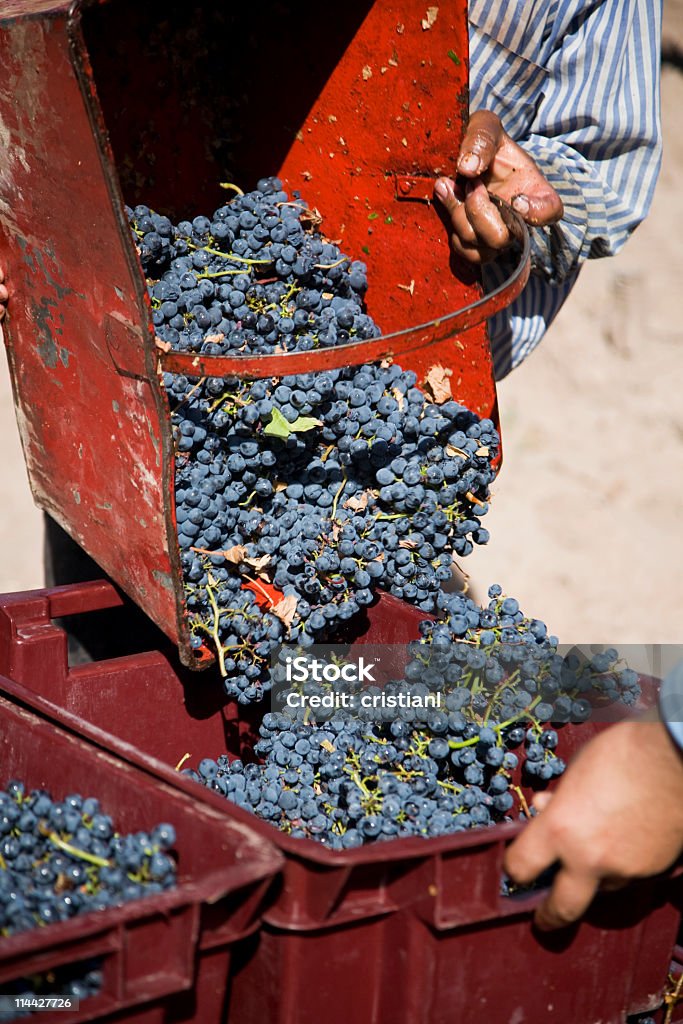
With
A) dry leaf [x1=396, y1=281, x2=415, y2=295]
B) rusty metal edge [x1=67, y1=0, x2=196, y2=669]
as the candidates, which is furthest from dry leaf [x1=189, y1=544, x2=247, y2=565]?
dry leaf [x1=396, y1=281, x2=415, y2=295]

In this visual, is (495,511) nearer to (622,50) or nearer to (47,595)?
(622,50)

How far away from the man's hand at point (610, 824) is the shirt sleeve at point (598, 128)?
1487 millimetres

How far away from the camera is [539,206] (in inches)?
77.7

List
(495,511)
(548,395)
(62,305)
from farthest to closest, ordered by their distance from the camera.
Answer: (548,395) < (495,511) < (62,305)

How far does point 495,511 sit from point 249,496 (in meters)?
2.29

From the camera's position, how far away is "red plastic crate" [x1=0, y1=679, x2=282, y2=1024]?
37.0 inches

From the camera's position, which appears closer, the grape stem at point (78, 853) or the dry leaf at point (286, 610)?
the grape stem at point (78, 853)

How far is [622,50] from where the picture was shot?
228 centimetres

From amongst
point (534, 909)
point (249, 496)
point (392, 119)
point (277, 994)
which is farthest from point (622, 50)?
point (277, 994)

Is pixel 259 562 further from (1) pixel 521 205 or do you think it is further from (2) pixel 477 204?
(1) pixel 521 205

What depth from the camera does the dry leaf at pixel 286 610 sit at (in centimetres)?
156

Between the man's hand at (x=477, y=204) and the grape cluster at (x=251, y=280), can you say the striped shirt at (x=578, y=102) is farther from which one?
the grape cluster at (x=251, y=280)

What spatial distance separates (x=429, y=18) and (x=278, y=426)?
2.47 ft

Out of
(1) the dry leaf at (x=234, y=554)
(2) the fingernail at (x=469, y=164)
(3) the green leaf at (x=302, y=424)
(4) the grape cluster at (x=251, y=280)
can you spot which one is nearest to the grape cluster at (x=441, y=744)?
(1) the dry leaf at (x=234, y=554)
